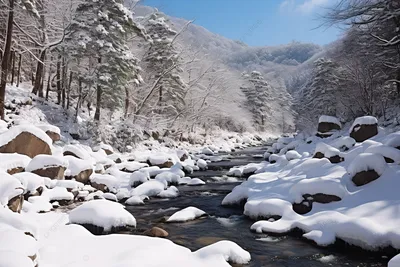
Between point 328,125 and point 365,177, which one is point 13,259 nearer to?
point 365,177

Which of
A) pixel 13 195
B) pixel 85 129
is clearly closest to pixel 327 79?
pixel 85 129

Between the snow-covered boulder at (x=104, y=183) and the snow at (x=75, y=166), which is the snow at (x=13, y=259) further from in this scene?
the snow at (x=75, y=166)

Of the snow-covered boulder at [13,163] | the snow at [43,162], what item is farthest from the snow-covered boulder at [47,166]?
the snow-covered boulder at [13,163]

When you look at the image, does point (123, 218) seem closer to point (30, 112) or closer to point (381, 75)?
point (30, 112)

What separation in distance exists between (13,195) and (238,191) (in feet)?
19.0

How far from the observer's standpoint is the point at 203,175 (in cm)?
1515

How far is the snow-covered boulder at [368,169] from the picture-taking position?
7641 millimetres

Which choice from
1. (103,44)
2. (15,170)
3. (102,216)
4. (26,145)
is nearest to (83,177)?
(26,145)

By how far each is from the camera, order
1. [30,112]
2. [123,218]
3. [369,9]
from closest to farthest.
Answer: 1. [123,218]
2. [369,9]
3. [30,112]

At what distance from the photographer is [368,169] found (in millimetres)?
7680

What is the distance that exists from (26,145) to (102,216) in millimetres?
5648

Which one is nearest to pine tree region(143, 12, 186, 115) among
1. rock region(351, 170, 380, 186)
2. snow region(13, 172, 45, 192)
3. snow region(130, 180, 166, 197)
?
snow region(130, 180, 166, 197)

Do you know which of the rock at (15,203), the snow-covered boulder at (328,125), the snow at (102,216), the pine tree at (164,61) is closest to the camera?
the rock at (15,203)

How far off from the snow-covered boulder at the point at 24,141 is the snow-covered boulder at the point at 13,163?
102 centimetres
